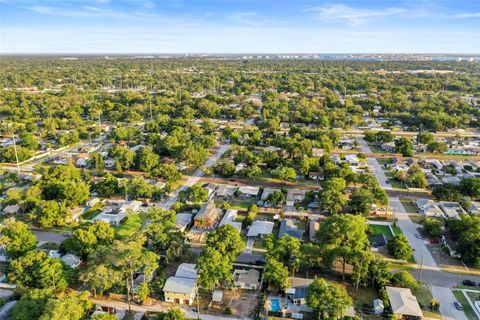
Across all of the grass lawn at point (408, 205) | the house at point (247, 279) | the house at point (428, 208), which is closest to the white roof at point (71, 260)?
the house at point (247, 279)

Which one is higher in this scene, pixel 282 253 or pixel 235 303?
pixel 282 253

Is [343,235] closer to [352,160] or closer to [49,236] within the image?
[49,236]

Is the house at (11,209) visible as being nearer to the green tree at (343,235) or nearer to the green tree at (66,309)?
the green tree at (66,309)

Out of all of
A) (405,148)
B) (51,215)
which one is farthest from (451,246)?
(51,215)

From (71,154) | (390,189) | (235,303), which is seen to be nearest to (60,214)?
(235,303)

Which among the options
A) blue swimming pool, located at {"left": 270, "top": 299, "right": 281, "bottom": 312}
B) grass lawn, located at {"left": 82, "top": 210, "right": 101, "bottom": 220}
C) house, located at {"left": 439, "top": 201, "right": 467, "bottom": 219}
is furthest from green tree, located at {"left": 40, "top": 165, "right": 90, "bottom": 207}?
house, located at {"left": 439, "top": 201, "right": 467, "bottom": 219}

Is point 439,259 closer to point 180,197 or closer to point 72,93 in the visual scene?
point 180,197

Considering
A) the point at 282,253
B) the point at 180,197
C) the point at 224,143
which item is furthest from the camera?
the point at 224,143
